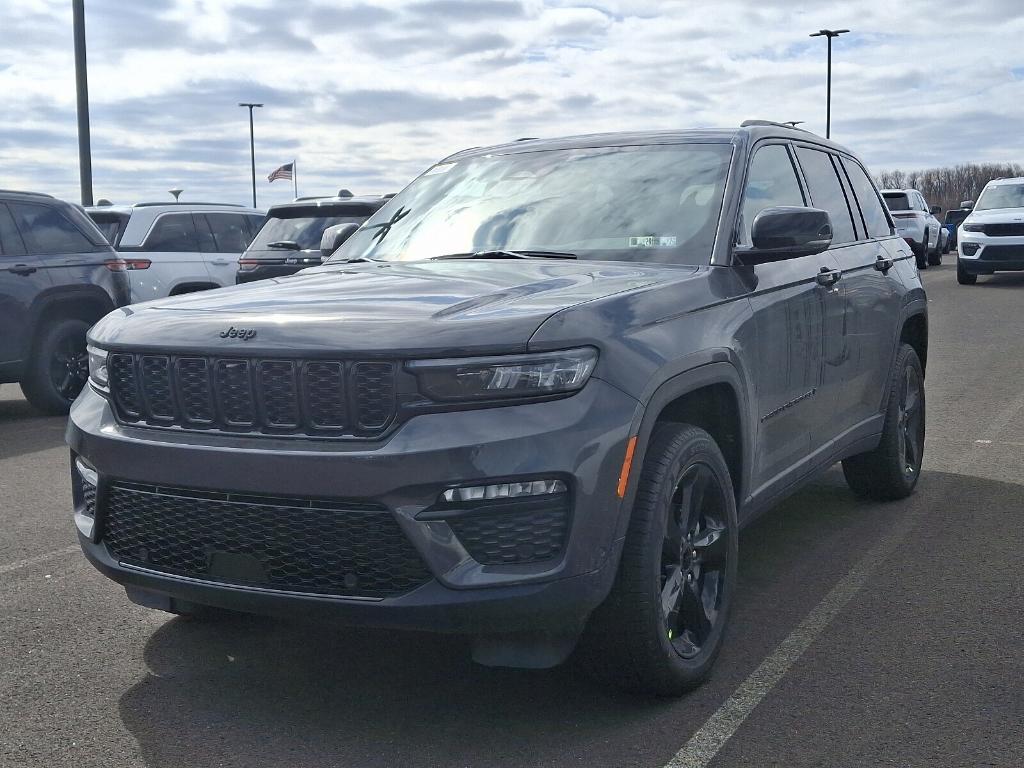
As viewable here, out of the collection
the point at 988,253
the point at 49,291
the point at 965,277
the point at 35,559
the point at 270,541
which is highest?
the point at 49,291

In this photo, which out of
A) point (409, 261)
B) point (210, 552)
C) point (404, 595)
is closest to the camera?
point (404, 595)

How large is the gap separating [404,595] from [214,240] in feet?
40.4

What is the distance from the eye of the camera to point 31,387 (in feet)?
33.6

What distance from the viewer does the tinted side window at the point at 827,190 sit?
557 cm

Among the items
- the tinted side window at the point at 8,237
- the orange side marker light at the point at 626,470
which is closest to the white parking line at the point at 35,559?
the orange side marker light at the point at 626,470

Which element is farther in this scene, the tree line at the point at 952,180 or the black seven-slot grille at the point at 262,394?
the tree line at the point at 952,180

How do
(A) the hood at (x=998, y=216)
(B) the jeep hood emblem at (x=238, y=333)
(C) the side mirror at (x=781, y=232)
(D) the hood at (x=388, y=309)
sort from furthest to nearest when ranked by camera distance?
(A) the hood at (x=998, y=216), (C) the side mirror at (x=781, y=232), (B) the jeep hood emblem at (x=238, y=333), (D) the hood at (x=388, y=309)

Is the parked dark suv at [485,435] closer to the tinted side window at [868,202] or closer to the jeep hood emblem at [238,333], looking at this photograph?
the jeep hood emblem at [238,333]

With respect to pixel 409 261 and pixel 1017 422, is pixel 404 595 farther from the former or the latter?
pixel 1017 422

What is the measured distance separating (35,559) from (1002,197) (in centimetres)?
2242

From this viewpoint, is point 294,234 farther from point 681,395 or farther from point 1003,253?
point 1003,253

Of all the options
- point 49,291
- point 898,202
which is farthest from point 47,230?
point 898,202

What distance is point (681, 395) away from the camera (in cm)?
378

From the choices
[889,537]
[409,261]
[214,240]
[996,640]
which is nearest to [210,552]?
[409,261]
